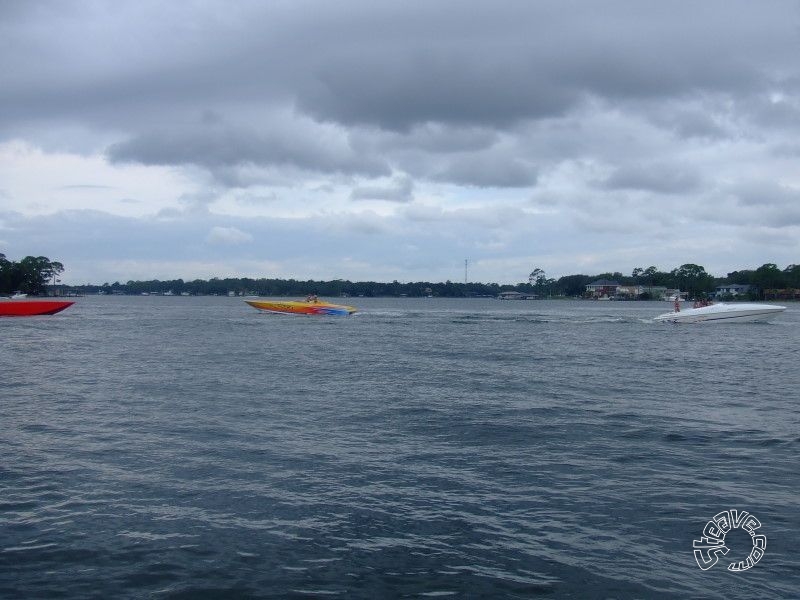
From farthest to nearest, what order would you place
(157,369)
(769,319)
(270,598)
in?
1. (769,319)
2. (157,369)
3. (270,598)

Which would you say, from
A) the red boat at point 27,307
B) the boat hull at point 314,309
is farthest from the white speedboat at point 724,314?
the red boat at point 27,307

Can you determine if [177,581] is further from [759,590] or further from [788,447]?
[788,447]

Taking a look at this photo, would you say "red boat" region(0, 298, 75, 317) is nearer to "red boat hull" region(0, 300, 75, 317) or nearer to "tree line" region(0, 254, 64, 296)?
"red boat hull" region(0, 300, 75, 317)

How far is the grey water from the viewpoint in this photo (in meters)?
8.14

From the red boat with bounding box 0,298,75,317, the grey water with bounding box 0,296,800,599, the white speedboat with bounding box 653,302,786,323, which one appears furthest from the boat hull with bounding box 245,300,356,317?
the grey water with bounding box 0,296,800,599

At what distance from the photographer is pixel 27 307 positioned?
77.1 metres

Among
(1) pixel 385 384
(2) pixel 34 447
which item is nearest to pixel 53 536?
(2) pixel 34 447

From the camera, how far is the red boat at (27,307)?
2990 inches

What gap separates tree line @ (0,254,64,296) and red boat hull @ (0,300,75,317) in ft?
331

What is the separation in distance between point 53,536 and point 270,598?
352 centimetres

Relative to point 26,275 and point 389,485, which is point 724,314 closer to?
point 389,485

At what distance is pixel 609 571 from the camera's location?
827 centimetres

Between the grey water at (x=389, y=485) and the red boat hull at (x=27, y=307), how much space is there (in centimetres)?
5833

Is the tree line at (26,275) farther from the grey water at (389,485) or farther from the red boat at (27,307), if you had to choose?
the grey water at (389,485)
